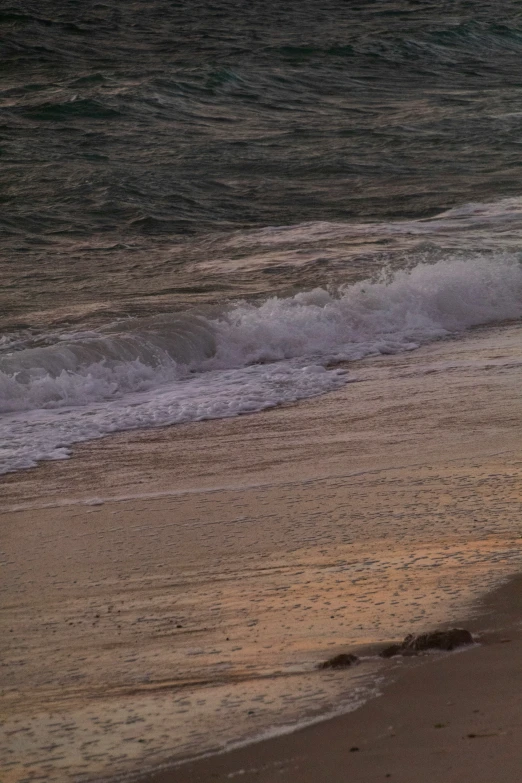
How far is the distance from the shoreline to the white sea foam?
284 centimetres

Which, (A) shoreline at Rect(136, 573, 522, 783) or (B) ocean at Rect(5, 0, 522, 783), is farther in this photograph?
(B) ocean at Rect(5, 0, 522, 783)

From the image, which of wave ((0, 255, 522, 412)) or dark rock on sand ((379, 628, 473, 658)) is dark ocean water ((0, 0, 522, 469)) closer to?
wave ((0, 255, 522, 412))

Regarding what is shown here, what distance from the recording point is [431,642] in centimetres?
260

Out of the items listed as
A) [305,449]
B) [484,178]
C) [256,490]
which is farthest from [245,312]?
[484,178]

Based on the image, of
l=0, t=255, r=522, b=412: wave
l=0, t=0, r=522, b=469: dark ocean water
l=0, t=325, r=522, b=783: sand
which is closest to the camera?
l=0, t=325, r=522, b=783: sand

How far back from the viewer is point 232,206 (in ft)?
38.8

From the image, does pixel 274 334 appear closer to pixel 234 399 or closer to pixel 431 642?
pixel 234 399

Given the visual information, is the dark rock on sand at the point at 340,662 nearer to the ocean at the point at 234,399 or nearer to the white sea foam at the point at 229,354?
the ocean at the point at 234,399

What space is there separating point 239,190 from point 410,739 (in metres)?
10.8

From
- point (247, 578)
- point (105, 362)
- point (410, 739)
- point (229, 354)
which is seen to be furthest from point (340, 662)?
point (229, 354)

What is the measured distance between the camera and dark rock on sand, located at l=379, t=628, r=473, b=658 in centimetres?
258

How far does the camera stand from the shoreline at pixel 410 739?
81.5 inches

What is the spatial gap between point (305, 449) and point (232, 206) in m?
7.47

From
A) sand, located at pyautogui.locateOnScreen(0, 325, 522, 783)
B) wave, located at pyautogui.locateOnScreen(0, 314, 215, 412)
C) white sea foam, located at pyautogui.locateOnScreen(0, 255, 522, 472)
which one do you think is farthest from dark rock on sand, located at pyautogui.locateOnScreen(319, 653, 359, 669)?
wave, located at pyautogui.locateOnScreen(0, 314, 215, 412)
